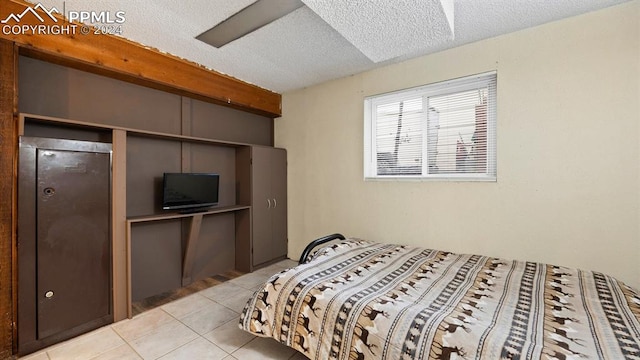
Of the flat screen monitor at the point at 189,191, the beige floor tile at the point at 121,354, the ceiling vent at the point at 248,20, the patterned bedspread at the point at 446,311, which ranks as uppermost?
the ceiling vent at the point at 248,20

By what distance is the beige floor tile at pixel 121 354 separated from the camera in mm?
1750

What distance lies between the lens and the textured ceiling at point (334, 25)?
1798 millimetres

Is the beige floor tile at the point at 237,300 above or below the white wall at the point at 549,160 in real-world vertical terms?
below

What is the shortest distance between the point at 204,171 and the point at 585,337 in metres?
3.45

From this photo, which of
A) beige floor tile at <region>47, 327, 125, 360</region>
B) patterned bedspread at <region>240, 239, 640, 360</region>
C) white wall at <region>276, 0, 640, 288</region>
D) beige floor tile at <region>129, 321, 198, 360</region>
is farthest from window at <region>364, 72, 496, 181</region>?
beige floor tile at <region>47, 327, 125, 360</region>

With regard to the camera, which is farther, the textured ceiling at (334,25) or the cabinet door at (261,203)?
the cabinet door at (261,203)

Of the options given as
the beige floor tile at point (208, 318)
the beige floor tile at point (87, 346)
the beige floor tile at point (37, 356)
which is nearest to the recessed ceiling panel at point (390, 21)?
the beige floor tile at point (208, 318)

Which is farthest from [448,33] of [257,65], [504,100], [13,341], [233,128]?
[13,341]

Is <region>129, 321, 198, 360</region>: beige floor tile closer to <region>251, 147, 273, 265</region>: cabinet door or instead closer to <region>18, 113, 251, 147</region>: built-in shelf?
<region>251, 147, 273, 265</region>: cabinet door

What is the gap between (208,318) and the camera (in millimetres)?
2271

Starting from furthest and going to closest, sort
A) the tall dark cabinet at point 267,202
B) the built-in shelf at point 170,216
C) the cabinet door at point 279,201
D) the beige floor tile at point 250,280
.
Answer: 1. the cabinet door at point 279,201
2. the tall dark cabinet at point 267,202
3. the beige floor tile at point 250,280
4. the built-in shelf at point 170,216

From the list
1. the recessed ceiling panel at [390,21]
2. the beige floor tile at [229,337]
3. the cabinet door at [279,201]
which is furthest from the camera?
the cabinet door at [279,201]

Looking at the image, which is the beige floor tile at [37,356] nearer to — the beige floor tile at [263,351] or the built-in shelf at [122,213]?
the built-in shelf at [122,213]

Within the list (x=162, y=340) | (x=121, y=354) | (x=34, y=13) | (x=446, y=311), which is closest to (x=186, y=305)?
(x=162, y=340)
